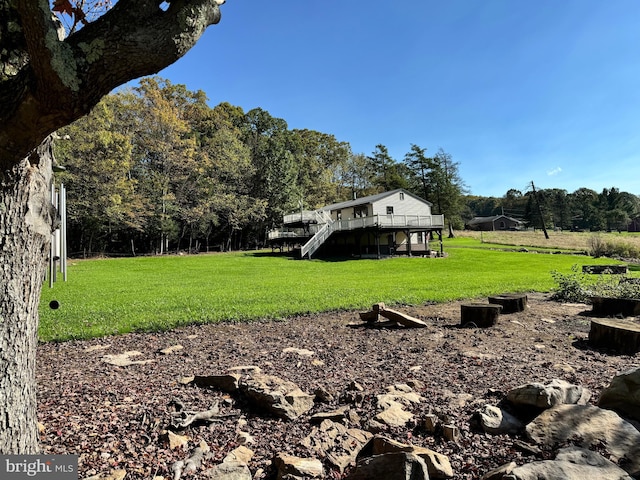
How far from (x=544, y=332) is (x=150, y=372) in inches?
230

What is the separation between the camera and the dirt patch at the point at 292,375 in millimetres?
2436

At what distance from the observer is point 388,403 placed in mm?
3043

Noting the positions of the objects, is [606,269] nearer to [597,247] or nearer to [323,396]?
[323,396]

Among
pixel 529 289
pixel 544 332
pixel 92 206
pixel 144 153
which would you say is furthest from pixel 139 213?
pixel 544 332

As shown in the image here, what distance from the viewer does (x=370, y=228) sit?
87.1ft

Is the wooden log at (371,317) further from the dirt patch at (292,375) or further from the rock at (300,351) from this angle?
the rock at (300,351)

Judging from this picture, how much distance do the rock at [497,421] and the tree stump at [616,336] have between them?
317 centimetres

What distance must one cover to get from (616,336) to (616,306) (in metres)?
3.12

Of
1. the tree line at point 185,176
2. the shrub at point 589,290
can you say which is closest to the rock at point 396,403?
the shrub at point 589,290

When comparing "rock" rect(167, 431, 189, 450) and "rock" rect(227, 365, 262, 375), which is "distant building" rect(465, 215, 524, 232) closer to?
"rock" rect(227, 365, 262, 375)

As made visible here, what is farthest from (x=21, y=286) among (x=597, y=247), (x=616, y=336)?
(x=597, y=247)

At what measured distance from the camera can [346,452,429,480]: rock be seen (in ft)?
6.41

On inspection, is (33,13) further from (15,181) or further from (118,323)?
(118,323)

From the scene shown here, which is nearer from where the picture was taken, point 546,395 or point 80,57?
point 80,57
